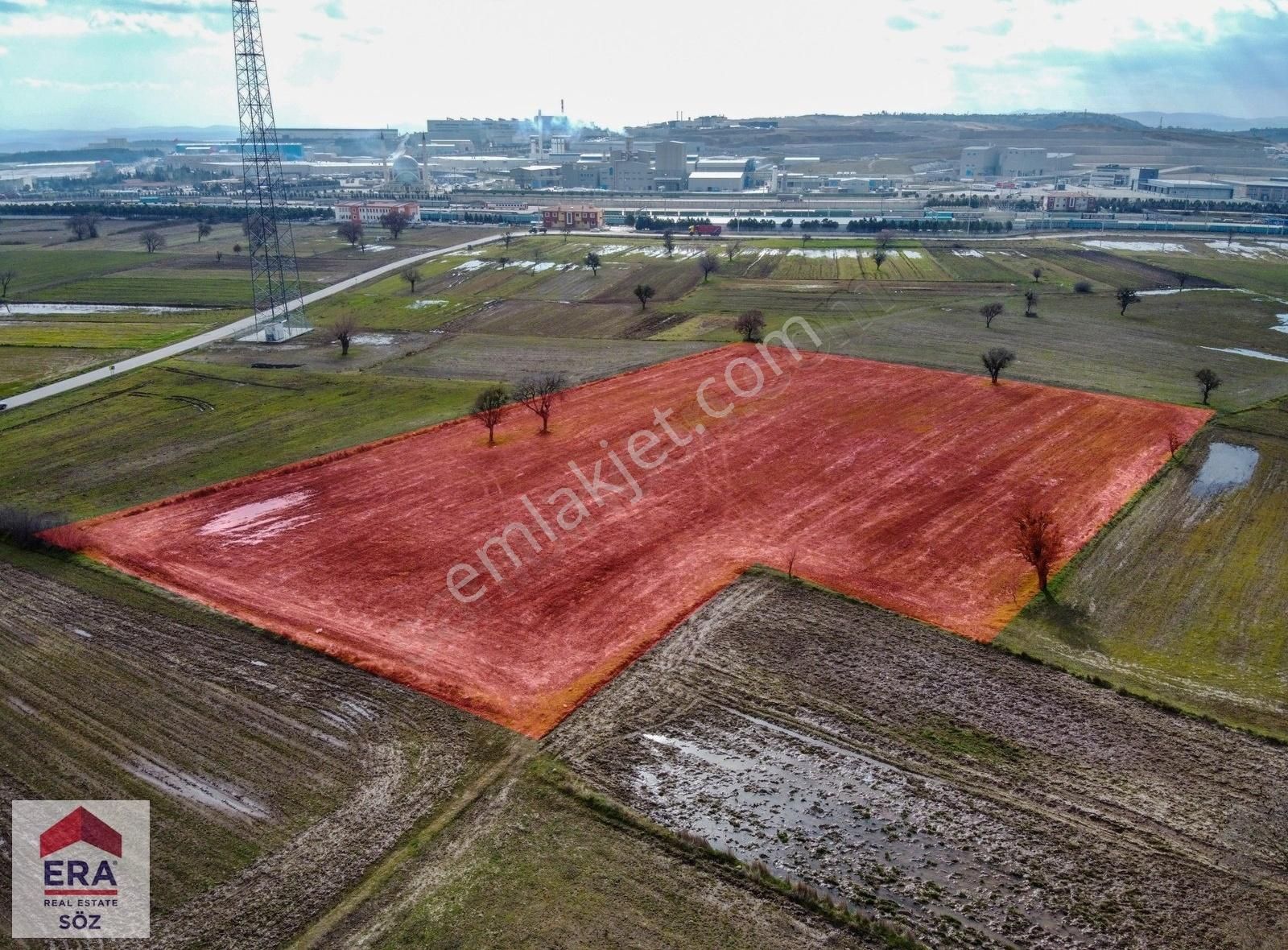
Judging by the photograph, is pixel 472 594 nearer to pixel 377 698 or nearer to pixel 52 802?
pixel 377 698

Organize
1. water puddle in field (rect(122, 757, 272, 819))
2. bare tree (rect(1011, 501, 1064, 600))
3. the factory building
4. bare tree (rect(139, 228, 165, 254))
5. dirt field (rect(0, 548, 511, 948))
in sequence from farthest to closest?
the factory building
bare tree (rect(139, 228, 165, 254))
bare tree (rect(1011, 501, 1064, 600))
water puddle in field (rect(122, 757, 272, 819))
dirt field (rect(0, 548, 511, 948))

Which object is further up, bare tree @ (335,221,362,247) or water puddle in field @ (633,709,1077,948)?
bare tree @ (335,221,362,247)

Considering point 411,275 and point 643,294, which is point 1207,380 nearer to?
point 643,294

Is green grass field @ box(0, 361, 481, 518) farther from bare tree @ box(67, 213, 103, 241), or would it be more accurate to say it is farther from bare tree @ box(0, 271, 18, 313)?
bare tree @ box(67, 213, 103, 241)

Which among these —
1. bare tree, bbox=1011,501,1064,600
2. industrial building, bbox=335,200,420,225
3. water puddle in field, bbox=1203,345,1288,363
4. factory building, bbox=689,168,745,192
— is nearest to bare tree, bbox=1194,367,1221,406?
water puddle in field, bbox=1203,345,1288,363

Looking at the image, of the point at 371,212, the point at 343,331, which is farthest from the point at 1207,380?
the point at 371,212

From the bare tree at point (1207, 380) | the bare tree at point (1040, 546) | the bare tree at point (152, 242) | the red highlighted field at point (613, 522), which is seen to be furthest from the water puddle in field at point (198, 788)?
the bare tree at point (152, 242)

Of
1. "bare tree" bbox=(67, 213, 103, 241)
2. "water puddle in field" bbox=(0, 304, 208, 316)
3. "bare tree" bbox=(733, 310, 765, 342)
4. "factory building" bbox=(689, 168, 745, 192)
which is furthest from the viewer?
"factory building" bbox=(689, 168, 745, 192)

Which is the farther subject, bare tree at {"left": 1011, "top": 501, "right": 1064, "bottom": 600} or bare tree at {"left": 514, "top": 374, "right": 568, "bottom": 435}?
bare tree at {"left": 514, "top": 374, "right": 568, "bottom": 435}
